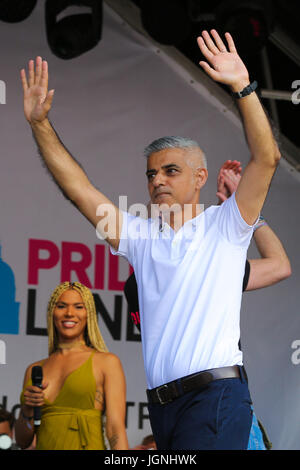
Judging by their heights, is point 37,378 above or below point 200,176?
below

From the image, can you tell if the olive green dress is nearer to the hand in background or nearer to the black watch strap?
the hand in background

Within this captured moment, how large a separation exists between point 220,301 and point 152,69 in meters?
3.46

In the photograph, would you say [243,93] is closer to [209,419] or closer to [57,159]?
[57,159]

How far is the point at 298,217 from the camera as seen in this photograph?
5449 mm

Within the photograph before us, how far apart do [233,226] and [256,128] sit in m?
0.31

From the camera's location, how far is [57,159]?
234 centimetres

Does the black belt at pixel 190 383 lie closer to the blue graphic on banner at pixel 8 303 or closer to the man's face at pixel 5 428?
the man's face at pixel 5 428

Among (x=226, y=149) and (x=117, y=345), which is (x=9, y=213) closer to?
(x=117, y=345)

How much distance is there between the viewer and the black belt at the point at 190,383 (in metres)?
2.16

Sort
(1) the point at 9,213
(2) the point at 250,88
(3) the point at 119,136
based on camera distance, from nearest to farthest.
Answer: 1. (2) the point at 250,88
2. (1) the point at 9,213
3. (3) the point at 119,136

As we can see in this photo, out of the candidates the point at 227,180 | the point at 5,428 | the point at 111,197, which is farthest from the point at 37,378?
the point at 111,197

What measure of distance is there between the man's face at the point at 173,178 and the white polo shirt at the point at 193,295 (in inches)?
5.0

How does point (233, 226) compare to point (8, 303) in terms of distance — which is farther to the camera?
point (8, 303)

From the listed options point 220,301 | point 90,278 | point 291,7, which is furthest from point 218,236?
point 90,278
